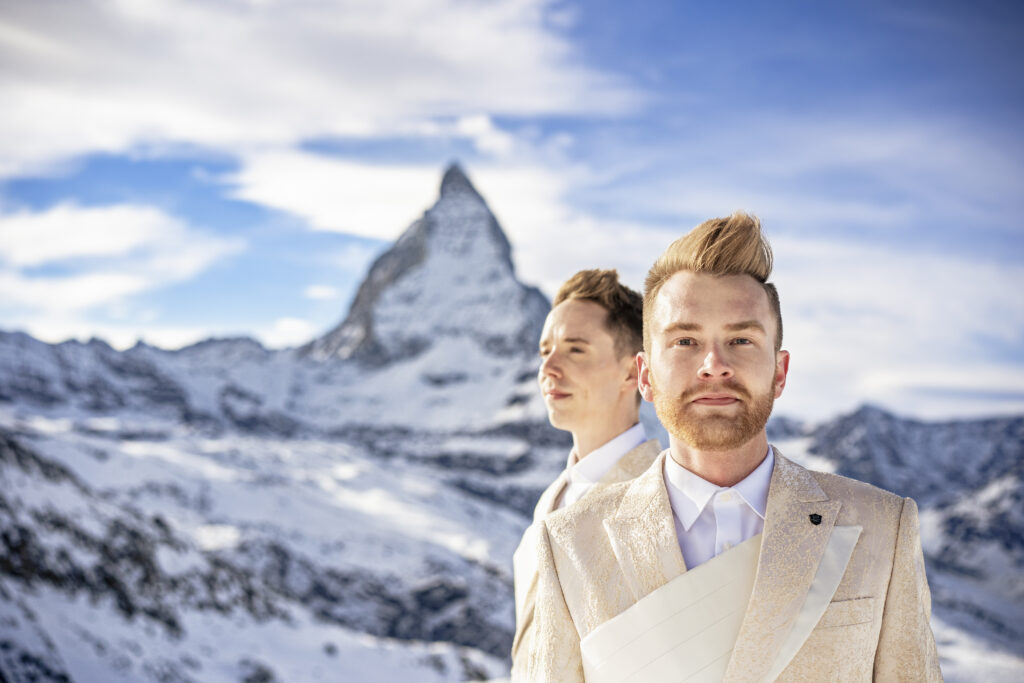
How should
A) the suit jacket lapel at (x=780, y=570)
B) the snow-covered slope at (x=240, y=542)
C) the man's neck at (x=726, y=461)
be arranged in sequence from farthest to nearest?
the snow-covered slope at (x=240, y=542)
the man's neck at (x=726, y=461)
the suit jacket lapel at (x=780, y=570)

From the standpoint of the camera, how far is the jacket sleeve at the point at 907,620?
2.43m

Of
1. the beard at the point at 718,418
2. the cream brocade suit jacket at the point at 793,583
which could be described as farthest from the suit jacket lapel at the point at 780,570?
the beard at the point at 718,418

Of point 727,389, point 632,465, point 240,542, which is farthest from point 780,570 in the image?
point 240,542

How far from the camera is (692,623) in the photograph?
8.10ft

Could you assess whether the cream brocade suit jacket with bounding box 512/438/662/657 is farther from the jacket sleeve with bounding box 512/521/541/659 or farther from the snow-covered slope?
the snow-covered slope

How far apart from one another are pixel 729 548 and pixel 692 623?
254 millimetres

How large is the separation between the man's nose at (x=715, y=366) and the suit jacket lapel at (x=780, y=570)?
405mm

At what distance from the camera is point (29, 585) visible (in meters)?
12.7

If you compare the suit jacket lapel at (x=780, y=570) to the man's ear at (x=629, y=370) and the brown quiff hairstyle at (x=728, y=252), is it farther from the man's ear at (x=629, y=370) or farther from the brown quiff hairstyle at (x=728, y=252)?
the man's ear at (x=629, y=370)

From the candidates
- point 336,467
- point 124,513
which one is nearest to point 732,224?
point 124,513

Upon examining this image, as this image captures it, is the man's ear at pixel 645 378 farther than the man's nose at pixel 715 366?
Yes

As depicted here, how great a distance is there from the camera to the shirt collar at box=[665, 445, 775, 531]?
2.60 m

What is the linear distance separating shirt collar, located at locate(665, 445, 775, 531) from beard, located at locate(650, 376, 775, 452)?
0.13 meters

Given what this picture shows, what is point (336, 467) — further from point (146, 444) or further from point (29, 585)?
point (29, 585)
